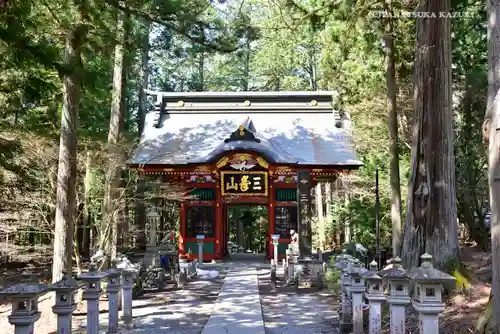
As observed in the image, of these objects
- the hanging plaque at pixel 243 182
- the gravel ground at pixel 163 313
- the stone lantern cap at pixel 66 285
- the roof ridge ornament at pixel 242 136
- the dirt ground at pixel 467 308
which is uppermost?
the roof ridge ornament at pixel 242 136

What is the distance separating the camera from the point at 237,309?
9.03 m

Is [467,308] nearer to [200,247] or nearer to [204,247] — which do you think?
[200,247]

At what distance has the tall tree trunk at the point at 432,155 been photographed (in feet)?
24.8

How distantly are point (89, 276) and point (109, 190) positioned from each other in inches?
223

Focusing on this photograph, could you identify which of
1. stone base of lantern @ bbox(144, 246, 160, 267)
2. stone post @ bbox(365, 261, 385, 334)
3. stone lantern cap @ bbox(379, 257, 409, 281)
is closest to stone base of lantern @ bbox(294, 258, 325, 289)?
stone base of lantern @ bbox(144, 246, 160, 267)

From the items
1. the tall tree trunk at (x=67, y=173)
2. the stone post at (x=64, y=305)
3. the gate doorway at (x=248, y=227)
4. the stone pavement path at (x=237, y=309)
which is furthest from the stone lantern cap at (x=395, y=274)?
the gate doorway at (x=248, y=227)

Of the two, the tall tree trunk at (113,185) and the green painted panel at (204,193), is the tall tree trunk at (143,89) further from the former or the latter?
the tall tree trunk at (113,185)

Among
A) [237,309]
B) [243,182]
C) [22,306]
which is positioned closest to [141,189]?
[243,182]

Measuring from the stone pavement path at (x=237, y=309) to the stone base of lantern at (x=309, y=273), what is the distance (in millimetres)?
1159

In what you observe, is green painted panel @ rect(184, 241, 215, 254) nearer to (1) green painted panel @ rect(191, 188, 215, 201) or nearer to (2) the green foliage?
(1) green painted panel @ rect(191, 188, 215, 201)

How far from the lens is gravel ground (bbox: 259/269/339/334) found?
7.74 metres

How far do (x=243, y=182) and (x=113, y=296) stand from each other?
1040 centimetres

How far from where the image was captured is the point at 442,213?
758cm

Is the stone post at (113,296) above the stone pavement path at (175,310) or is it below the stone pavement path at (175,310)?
above
